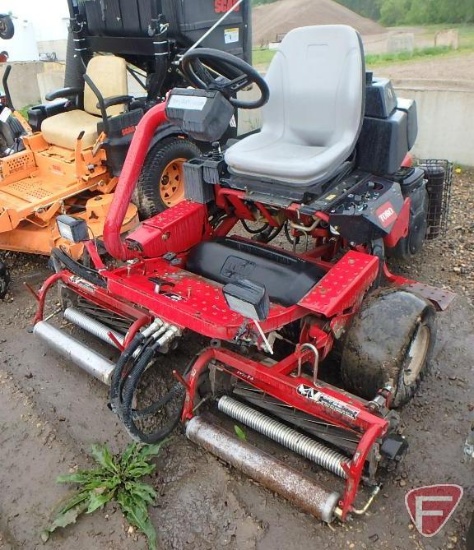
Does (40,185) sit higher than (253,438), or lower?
higher

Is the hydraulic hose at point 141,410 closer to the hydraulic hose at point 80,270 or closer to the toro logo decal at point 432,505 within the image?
the hydraulic hose at point 80,270

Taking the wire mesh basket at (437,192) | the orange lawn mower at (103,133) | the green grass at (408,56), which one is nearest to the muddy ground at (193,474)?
the wire mesh basket at (437,192)

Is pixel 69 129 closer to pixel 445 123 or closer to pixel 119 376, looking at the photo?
pixel 119 376

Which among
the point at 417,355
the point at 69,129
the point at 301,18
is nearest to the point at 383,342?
the point at 417,355

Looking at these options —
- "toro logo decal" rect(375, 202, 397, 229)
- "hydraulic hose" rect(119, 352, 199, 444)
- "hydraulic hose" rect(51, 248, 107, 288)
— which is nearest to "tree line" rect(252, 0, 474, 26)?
"toro logo decal" rect(375, 202, 397, 229)

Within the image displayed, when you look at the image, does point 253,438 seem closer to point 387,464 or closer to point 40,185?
point 387,464

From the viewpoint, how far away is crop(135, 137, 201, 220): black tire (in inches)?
158

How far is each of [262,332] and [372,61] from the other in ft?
45.2

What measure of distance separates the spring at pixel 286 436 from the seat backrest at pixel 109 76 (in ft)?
9.02

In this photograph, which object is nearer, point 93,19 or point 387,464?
point 387,464

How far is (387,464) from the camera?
2143mm

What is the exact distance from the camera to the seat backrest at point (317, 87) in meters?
2.73

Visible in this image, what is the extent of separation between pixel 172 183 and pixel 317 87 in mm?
1804

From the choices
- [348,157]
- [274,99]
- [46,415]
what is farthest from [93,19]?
[46,415]
